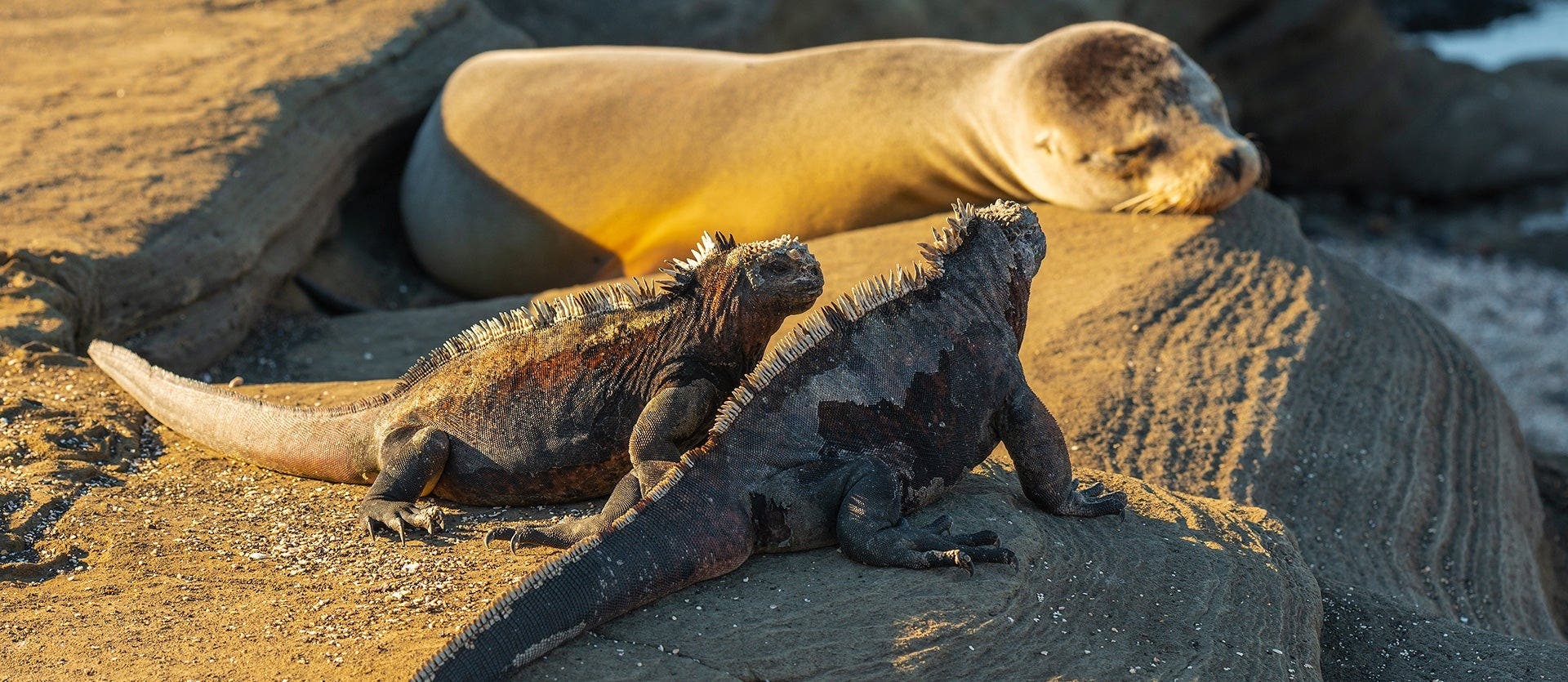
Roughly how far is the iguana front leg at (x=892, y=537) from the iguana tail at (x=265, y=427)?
1.44 metres

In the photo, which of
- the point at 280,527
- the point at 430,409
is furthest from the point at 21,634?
the point at 430,409

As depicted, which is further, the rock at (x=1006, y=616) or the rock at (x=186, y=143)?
the rock at (x=186, y=143)

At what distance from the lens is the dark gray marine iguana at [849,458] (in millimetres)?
2994

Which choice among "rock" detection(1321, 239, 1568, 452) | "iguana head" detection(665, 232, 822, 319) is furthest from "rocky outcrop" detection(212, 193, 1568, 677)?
"rock" detection(1321, 239, 1568, 452)

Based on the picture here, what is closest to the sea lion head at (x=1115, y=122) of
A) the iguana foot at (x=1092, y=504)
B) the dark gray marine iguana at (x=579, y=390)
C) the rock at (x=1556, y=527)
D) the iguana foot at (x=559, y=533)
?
the rock at (x=1556, y=527)

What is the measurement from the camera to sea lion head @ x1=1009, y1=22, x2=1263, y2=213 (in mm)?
6348

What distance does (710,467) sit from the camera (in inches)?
130

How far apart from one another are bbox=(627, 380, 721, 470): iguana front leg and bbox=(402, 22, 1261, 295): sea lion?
3.19 meters

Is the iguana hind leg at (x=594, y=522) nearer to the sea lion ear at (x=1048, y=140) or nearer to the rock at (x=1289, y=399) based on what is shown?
the rock at (x=1289, y=399)

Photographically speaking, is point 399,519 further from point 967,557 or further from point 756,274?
point 967,557

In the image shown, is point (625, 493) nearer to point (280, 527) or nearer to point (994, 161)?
point (280, 527)

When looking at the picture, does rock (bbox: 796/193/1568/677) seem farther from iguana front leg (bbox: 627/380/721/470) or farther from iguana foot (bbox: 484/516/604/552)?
iguana foot (bbox: 484/516/604/552)

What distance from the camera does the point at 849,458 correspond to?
11.4 feet

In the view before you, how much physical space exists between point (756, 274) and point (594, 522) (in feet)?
2.41
